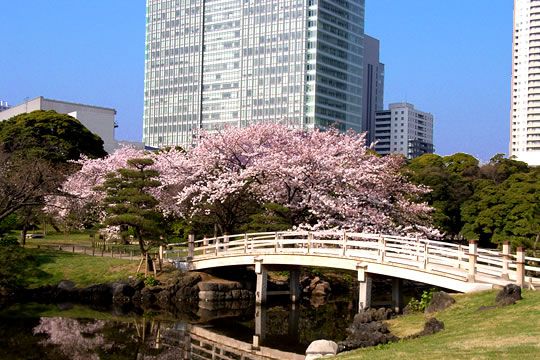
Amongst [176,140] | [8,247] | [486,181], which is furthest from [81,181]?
[176,140]

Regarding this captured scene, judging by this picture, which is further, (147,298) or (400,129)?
(400,129)

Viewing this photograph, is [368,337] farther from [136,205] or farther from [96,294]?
[136,205]

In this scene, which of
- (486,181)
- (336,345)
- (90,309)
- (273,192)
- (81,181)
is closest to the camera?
(336,345)

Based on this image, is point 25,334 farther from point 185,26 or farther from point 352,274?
point 185,26

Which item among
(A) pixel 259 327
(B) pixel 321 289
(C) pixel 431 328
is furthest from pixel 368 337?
(B) pixel 321 289

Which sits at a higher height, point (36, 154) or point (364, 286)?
point (36, 154)

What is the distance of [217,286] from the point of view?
34.7m

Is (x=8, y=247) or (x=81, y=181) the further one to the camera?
(x=81, y=181)

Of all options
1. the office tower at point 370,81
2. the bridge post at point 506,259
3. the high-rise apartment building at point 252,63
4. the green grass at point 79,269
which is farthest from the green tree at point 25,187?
the office tower at point 370,81

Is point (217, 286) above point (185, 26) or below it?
below

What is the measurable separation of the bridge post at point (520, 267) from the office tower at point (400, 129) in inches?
6638

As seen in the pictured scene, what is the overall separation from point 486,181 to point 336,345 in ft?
A: 162

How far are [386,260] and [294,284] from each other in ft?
32.6

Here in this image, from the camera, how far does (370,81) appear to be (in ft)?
609
